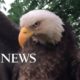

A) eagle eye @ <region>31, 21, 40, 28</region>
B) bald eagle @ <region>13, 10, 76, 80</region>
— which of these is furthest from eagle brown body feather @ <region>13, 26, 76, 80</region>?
eagle eye @ <region>31, 21, 40, 28</region>

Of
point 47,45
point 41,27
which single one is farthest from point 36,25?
point 47,45

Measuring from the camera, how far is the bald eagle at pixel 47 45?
357cm

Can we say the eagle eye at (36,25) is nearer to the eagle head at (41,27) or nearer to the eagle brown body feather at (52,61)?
the eagle head at (41,27)

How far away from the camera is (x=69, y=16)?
7402 millimetres

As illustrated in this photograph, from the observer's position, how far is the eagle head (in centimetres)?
355

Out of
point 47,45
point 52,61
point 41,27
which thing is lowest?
point 52,61

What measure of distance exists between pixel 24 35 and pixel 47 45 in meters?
0.19

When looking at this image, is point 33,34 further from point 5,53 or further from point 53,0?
point 53,0

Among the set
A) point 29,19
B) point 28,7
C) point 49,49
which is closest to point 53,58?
point 49,49

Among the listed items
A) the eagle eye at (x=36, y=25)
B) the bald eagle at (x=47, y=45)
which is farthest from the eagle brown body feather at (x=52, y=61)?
the eagle eye at (x=36, y=25)

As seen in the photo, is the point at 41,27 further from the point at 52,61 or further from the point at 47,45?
the point at 52,61

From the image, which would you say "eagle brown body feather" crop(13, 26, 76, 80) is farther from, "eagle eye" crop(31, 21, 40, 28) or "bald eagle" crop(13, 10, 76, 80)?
"eagle eye" crop(31, 21, 40, 28)

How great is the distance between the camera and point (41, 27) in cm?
361

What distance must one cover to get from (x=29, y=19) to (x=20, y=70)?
1.32 ft
